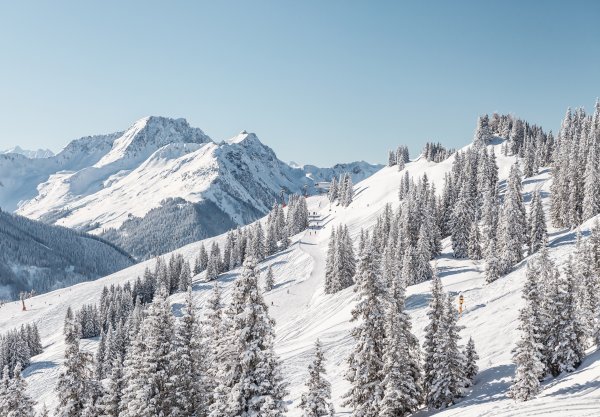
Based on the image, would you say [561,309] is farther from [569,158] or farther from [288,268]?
[288,268]

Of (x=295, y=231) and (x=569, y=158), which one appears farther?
(x=295, y=231)

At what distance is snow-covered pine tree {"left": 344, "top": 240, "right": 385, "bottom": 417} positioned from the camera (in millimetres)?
27859

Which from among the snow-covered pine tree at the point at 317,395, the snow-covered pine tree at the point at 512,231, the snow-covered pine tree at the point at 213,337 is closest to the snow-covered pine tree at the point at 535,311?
the snow-covered pine tree at the point at 317,395

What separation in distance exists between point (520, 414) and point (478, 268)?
174 feet

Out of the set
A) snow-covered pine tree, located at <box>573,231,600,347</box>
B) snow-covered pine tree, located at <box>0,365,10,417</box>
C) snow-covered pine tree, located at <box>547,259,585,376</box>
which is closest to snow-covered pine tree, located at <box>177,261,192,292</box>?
snow-covered pine tree, located at <box>0,365,10,417</box>

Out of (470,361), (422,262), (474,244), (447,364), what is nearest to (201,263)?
(422,262)

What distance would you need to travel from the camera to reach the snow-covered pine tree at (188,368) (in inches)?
953

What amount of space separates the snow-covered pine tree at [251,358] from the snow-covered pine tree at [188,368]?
3.06 m

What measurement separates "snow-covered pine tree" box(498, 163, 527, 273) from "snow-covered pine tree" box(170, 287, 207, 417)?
48.1 metres

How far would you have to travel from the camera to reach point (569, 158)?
83812 mm

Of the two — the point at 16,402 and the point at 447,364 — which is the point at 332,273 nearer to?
the point at 447,364

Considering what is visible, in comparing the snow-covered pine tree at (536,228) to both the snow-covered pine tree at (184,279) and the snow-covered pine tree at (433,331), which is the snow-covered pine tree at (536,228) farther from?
the snow-covered pine tree at (184,279)

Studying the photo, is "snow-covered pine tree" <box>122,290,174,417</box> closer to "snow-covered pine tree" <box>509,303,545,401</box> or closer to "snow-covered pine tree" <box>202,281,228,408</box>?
"snow-covered pine tree" <box>202,281,228,408</box>

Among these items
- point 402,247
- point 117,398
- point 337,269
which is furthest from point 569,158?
point 117,398
